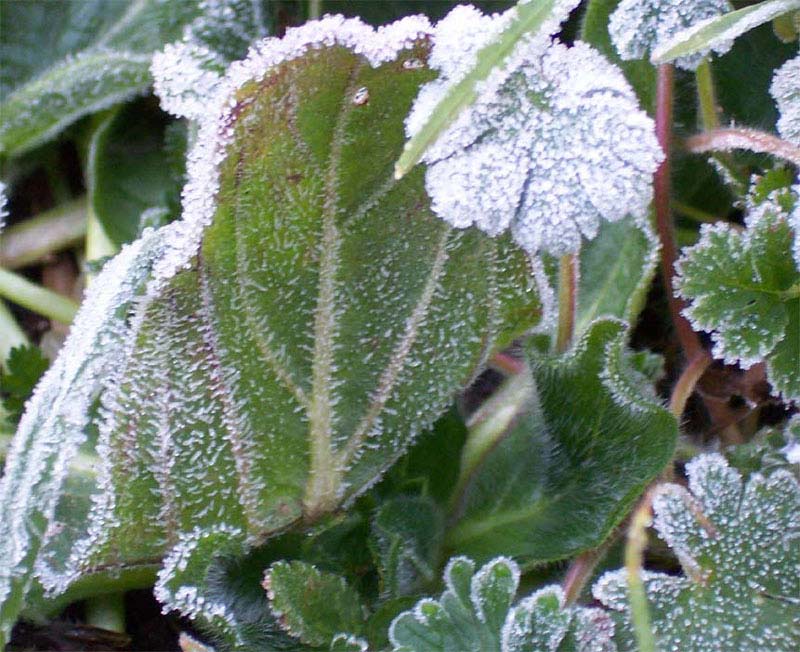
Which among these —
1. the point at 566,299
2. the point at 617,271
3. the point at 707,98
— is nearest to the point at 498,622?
the point at 566,299

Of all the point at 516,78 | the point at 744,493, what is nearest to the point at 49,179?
the point at 516,78

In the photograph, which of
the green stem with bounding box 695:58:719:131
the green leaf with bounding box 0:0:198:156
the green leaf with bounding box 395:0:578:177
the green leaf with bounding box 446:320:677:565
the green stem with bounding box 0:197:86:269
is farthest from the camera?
the green stem with bounding box 0:197:86:269

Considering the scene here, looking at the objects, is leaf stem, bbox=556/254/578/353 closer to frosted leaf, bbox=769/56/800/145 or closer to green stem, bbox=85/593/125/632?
frosted leaf, bbox=769/56/800/145

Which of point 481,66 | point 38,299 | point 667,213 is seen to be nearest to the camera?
point 481,66

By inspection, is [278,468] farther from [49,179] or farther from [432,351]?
[49,179]

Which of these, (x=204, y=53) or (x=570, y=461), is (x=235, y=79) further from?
(x=570, y=461)

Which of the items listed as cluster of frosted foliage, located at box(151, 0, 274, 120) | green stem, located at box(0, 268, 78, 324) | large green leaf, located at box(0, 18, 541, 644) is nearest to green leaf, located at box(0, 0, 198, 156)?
cluster of frosted foliage, located at box(151, 0, 274, 120)
